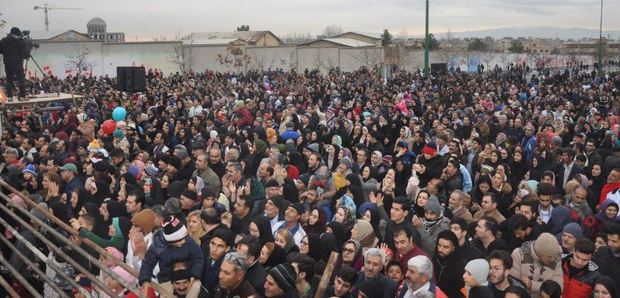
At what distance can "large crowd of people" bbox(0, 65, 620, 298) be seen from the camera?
4.83 m

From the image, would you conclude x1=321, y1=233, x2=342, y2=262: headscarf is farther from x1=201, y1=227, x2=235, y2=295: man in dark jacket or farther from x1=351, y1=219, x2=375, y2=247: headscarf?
→ x1=201, y1=227, x2=235, y2=295: man in dark jacket

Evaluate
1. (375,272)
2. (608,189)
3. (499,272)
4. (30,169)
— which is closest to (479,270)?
(499,272)

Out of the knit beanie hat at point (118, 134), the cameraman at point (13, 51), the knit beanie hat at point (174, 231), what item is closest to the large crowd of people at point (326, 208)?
the knit beanie hat at point (174, 231)

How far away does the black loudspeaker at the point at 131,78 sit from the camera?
59.1 ft

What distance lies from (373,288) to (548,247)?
1.61 m

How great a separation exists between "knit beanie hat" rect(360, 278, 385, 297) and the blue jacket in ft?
3.96

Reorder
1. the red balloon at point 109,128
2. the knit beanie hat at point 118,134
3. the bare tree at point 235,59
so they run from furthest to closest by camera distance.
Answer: the bare tree at point 235,59
the red balloon at point 109,128
the knit beanie hat at point 118,134

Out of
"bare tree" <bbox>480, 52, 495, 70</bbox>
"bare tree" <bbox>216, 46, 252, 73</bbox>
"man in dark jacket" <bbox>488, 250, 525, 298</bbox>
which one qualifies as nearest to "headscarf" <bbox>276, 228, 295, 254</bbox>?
"man in dark jacket" <bbox>488, 250, 525, 298</bbox>

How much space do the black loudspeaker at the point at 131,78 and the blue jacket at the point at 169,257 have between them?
14.0m

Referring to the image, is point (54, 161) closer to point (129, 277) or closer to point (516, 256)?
point (129, 277)

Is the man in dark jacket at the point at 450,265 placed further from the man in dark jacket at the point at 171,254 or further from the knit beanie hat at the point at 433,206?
the man in dark jacket at the point at 171,254

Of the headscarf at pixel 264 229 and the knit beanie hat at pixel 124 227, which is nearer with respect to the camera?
the headscarf at pixel 264 229

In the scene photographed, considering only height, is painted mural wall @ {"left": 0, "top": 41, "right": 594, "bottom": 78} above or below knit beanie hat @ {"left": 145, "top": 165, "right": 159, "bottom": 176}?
above

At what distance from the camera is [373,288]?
4.68m
